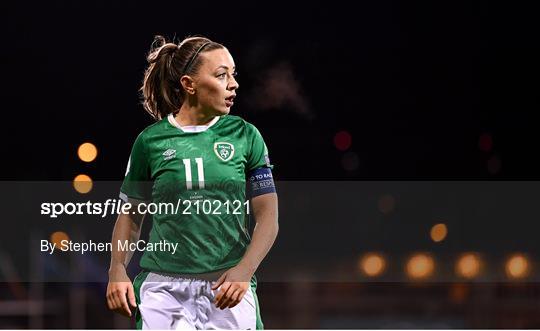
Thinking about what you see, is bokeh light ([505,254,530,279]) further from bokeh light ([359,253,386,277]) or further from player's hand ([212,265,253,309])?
player's hand ([212,265,253,309])

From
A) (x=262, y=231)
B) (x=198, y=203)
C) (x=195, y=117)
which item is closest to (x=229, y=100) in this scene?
(x=195, y=117)

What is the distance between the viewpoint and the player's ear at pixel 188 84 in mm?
3954

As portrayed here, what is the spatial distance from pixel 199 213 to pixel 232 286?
1.14ft

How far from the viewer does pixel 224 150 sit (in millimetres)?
3855

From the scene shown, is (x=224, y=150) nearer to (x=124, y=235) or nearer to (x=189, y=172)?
(x=189, y=172)

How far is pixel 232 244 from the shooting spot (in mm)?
3799

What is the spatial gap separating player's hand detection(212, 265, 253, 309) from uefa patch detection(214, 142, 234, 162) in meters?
0.48

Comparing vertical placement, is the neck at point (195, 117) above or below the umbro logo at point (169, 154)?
above

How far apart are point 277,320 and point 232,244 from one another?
19.6 ft

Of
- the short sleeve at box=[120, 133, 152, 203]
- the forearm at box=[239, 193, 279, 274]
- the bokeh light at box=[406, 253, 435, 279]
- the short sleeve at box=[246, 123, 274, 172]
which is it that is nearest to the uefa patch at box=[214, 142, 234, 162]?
the short sleeve at box=[246, 123, 274, 172]

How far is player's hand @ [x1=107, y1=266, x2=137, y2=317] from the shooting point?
3795mm

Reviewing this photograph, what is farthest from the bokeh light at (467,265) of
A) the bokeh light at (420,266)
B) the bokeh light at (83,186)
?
the bokeh light at (83,186)

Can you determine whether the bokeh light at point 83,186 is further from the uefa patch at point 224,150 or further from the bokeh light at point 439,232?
the bokeh light at point 439,232

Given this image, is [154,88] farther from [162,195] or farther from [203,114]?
[162,195]
